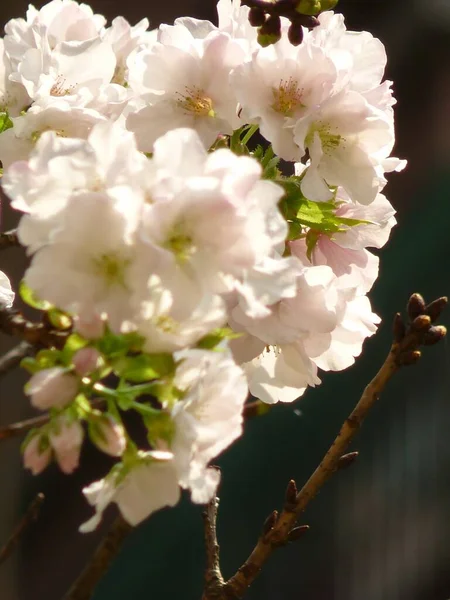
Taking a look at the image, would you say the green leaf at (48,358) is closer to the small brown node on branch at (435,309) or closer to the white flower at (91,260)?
the white flower at (91,260)

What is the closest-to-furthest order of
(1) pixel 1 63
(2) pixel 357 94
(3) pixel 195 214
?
(3) pixel 195 214, (2) pixel 357 94, (1) pixel 1 63

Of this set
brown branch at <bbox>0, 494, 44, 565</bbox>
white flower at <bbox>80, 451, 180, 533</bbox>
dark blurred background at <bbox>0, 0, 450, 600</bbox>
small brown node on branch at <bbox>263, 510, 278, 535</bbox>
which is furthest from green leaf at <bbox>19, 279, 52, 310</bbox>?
dark blurred background at <bbox>0, 0, 450, 600</bbox>

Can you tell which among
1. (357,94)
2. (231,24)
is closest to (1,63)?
(231,24)

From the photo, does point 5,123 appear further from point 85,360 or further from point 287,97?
point 85,360

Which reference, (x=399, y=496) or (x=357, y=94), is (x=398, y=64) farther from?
(x=357, y=94)

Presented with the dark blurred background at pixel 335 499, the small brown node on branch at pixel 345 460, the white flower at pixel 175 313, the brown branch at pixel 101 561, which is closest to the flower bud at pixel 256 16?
the white flower at pixel 175 313
